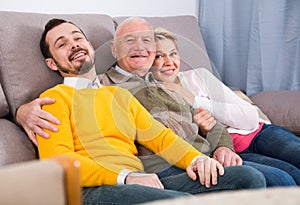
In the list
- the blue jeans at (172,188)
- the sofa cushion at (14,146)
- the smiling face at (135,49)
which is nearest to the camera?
the blue jeans at (172,188)

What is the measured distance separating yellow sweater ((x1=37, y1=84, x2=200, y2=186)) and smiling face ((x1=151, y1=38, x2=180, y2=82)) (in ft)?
0.57

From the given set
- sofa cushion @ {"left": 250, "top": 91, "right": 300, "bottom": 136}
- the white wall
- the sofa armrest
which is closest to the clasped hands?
sofa cushion @ {"left": 250, "top": 91, "right": 300, "bottom": 136}

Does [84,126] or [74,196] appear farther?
[84,126]

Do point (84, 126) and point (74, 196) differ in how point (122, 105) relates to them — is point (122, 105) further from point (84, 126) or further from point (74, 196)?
point (74, 196)

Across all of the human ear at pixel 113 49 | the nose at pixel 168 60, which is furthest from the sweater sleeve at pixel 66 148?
the nose at pixel 168 60

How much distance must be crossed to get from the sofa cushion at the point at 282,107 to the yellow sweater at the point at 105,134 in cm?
62

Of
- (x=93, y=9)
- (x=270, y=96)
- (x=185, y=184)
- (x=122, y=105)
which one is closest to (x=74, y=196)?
(x=185, y=184)

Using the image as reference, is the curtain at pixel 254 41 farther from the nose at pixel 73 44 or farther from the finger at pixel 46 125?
the finger at pixel 46 125

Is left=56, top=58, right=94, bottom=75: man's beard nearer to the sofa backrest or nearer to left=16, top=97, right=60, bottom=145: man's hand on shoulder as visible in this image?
the sofa backrest

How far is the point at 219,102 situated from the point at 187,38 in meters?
0.56

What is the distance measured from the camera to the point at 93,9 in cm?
245

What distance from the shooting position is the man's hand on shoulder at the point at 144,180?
55.8 inches

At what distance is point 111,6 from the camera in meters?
2.51

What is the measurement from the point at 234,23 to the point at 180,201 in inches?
92.6
